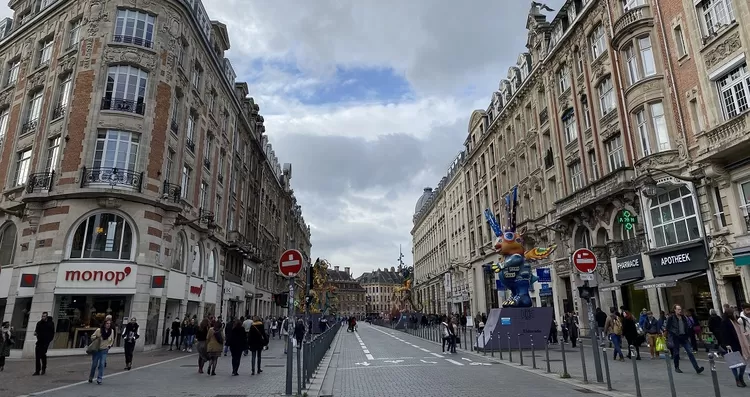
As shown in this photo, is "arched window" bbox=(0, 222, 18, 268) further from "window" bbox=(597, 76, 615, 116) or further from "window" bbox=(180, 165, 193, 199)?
"window" bbox=(597, 76, 615, 116)

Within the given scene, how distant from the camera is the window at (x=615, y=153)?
80.7ft

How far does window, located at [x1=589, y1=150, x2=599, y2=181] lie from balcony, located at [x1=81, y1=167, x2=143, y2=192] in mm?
25154

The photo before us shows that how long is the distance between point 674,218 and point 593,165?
7160 mm

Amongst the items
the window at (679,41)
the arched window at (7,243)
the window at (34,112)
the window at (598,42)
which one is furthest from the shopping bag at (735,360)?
the window at (34,112)

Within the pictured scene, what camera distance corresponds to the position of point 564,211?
94.0ft

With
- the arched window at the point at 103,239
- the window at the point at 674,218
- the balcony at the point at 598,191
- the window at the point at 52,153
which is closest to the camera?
the window at the point at 674,218

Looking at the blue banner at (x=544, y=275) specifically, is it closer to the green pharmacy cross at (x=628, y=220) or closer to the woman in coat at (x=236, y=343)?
the green pharmacy cross at (x=628, y=220)

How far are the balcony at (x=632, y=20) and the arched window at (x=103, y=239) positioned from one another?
1042 inches

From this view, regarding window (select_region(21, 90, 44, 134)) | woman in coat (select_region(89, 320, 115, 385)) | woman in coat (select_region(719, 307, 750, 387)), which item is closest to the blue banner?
woman in coat (select_region(719, 307, 750, 387))

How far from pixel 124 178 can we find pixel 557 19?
28.6 m

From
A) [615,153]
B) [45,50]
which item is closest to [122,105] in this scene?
[45,50]

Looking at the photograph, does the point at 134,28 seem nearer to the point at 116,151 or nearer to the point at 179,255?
the point at 116,151

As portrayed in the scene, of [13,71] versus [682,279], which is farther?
[13,71]

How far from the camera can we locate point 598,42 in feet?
87.6
